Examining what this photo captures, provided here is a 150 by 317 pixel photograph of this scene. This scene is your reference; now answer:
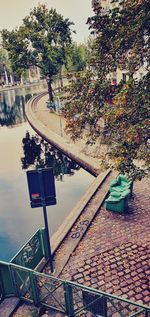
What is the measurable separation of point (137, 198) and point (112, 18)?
278 inches

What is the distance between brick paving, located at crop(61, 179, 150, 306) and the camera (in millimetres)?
7051

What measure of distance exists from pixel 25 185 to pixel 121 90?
10.4m

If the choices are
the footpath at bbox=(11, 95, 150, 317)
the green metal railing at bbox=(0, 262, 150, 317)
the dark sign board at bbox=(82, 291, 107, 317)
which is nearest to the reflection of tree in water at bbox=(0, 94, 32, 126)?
the footpath at bbox=(11, 95, 150, 317)

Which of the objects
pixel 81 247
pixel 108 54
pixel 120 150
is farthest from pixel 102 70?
pixel 81 247

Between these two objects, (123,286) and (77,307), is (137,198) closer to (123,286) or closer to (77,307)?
(123,286)

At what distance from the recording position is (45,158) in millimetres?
20266

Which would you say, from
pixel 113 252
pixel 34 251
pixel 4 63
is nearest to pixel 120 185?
pixel 113 252

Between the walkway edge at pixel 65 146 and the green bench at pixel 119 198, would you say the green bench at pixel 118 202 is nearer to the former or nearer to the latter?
the green bench at pixel 119 198

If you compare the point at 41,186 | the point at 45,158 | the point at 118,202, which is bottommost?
the point at 45,158

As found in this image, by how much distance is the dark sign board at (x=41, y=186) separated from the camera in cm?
695

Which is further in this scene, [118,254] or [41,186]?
[118,254]

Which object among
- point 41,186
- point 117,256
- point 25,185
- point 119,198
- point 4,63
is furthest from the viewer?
point 4,63

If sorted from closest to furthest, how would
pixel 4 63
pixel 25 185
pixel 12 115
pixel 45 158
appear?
pixel 25 185, pixel 45 158, pixel 12 115, pixel 4 63

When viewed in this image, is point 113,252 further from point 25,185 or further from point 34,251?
point 25,185
